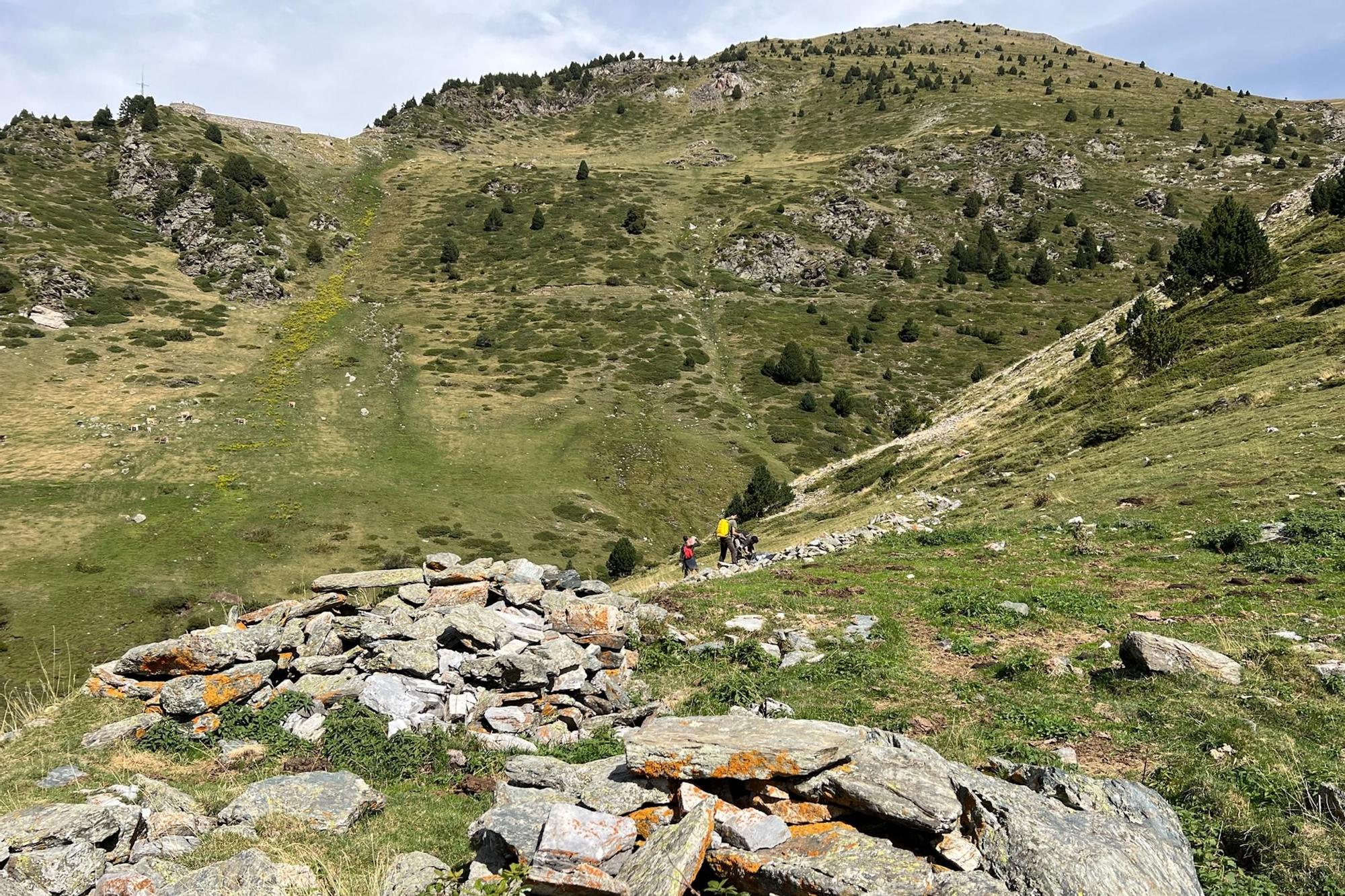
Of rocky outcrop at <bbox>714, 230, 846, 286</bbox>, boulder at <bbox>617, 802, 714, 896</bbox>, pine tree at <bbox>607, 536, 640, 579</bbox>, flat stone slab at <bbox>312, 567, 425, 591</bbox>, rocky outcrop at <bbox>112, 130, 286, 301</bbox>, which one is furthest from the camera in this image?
rocky outcrop at <bbox>714, 230, 846, 286</bbox>

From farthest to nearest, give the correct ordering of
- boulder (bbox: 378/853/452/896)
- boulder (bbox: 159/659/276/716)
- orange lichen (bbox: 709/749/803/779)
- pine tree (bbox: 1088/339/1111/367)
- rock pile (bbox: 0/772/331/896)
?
pine tree (bbox: 1088/339/1111/367) < boulder (bbox: 159/659/276/716) < orange lichen (bbox: 709/749/803/779) < boulder (bbox: 378/853/452/896) < rock pile (bbox: 0/772/331/896)

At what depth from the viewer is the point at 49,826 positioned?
719 cm

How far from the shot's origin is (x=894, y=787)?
6758 mm

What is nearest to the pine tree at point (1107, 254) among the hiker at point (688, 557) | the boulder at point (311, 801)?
the hiker at point (688, 557)

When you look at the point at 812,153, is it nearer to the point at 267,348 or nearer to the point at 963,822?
the point at 267,348

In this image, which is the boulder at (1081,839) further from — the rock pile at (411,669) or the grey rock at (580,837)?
the rock pile at (411,669)

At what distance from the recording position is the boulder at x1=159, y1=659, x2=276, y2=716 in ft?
41.3

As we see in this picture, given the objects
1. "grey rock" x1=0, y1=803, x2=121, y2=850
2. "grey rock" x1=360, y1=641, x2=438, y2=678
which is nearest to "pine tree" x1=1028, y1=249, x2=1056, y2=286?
"grey rock" x1=360, y1=641, x2=438, y2=678

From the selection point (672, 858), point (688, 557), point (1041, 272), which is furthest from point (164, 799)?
point (1041, 272)

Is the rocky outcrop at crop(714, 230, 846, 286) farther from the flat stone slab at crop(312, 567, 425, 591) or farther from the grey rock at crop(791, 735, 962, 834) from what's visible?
the grey rock at crop(791, 735, 962, 834)

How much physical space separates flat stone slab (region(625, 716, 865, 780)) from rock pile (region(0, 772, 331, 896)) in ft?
12.6

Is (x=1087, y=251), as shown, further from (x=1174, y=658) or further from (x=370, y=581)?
(x=370, y=581)

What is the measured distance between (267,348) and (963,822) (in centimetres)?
9829

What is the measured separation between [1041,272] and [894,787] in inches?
5162
